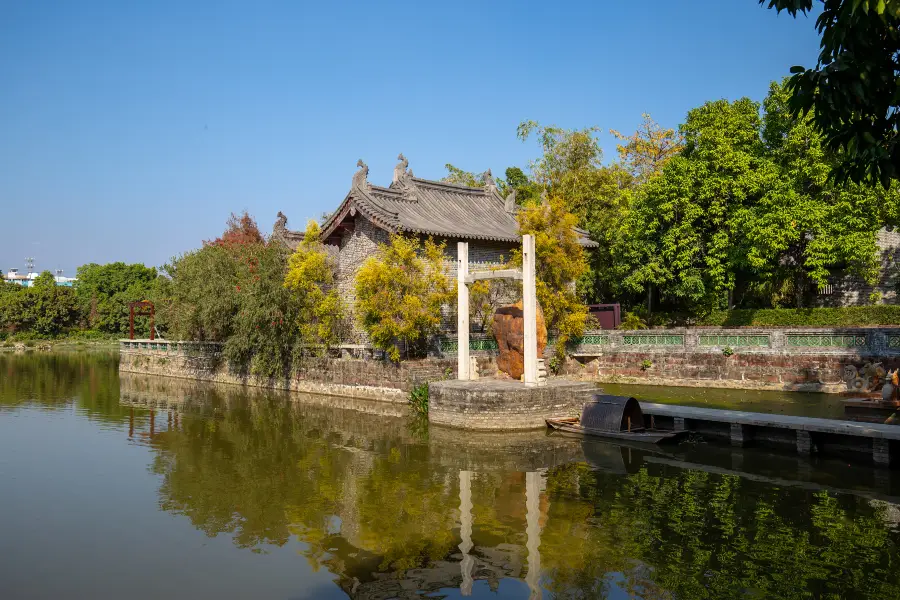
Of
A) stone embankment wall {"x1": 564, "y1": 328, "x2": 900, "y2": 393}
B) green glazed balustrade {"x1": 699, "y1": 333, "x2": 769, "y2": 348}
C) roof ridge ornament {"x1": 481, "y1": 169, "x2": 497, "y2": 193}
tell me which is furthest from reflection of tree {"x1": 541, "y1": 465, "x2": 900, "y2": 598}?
roof ridge ornament {"x1": 481, "y1": 169, "x2": 497, "y2": 193}

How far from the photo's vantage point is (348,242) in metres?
26.6

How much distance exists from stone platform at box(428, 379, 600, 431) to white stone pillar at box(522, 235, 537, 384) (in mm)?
464

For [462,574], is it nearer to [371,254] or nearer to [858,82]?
[858,82]

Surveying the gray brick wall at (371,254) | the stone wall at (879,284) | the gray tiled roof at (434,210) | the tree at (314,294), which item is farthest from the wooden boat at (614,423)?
the stone wall at (879,284)

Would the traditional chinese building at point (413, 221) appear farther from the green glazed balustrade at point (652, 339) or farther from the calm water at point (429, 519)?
A: the calm water at point (429, 519)

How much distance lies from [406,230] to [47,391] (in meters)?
15.6

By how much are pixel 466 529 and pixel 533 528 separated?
92 centimetres

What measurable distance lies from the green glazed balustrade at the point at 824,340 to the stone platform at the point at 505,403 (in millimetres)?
8341

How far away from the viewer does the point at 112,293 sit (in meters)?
68.6

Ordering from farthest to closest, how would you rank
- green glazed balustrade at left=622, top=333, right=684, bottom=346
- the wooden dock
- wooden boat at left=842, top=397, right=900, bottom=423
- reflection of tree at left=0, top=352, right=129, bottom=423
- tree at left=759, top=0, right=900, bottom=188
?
green glazed balustrade at left=622, top=333, right=684, bottom=346 < reflection of tree at left=0, top=352, right=129, bottom=423 < wooden boat at left=842, top=397, right=900, bottom=423 < the wooden dock < tree at left=759, top=0, right=900, bottom=188

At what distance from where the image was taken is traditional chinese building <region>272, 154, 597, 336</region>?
2398 centimetres

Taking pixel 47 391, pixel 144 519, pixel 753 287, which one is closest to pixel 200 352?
pixel 47 391

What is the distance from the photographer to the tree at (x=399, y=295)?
818 inches

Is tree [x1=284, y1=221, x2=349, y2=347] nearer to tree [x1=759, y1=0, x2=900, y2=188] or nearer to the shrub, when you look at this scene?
the shrub
